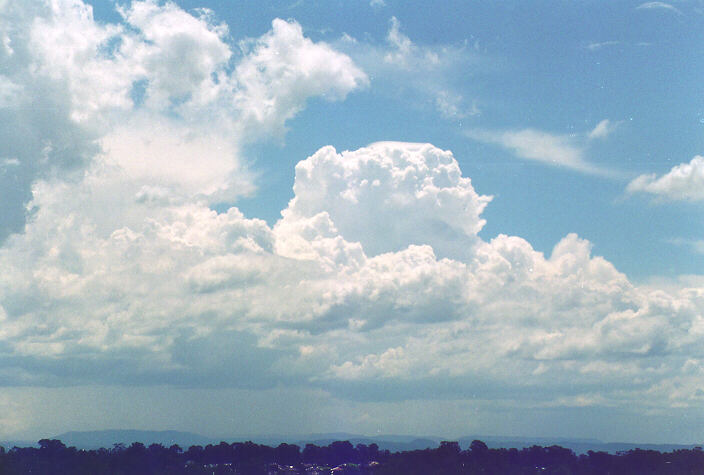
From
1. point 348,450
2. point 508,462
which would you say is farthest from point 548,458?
point 348,450

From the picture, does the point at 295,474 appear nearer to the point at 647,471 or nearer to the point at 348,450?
the point at 348,450

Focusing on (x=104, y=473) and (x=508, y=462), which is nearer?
(x=104, y=473)

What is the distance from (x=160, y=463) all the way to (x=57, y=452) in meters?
23.8

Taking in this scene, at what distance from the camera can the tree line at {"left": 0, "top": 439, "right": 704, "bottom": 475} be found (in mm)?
146250

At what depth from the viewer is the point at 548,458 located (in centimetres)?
16888

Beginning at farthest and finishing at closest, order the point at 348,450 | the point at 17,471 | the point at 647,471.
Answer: the point at 348,450 → the point at 647,471 → the point at 17,471

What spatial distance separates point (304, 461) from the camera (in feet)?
597

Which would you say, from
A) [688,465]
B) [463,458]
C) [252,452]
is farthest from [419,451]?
[688,465]

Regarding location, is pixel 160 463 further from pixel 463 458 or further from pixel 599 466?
pixel 599 466

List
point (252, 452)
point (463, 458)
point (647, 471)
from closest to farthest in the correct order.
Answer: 1. point (647, 471)
2. point (463, 458)
3. point (252, 452)

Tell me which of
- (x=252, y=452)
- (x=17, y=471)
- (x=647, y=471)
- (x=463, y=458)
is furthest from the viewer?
(x=252, y=452)

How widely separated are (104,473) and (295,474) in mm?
42486

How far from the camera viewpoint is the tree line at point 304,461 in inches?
5758

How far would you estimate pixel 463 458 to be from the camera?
15975 cm
